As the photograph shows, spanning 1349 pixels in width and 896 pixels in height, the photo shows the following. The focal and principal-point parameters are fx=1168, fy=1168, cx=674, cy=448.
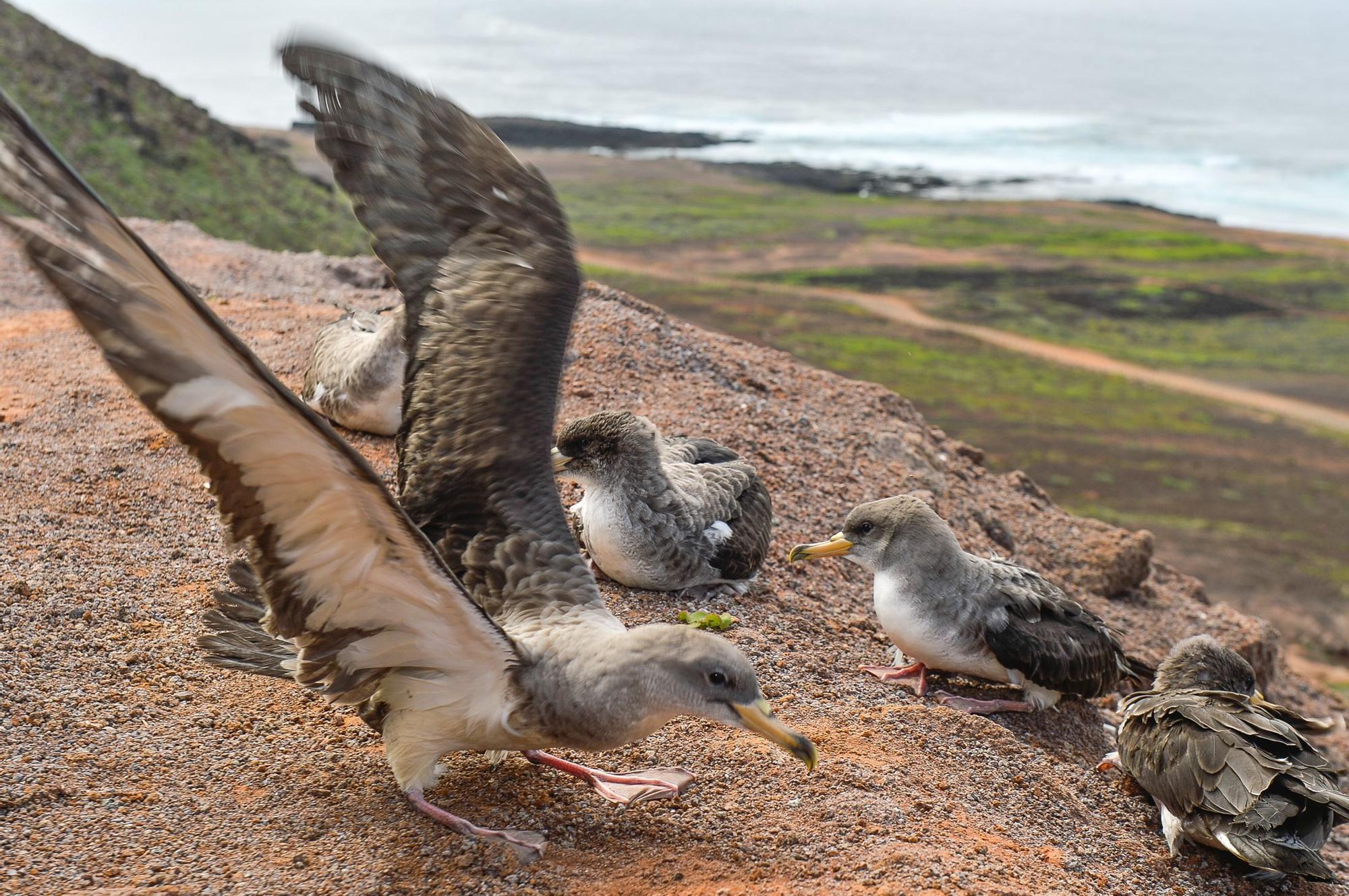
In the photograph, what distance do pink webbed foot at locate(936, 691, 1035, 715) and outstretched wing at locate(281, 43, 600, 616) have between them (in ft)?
7.75

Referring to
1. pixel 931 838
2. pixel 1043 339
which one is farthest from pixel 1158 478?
pixel 931 838

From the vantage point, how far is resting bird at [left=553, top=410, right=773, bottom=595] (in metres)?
6.37

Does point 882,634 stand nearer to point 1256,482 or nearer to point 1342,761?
point 1342,761

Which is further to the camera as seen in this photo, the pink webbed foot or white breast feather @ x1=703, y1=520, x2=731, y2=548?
white breast feather @ x1=703, y1=520, x2=731, y2=548

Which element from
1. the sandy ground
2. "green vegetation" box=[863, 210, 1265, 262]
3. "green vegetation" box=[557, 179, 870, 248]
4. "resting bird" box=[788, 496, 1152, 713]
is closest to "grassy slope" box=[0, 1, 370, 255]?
the sandy ground

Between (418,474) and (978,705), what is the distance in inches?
125

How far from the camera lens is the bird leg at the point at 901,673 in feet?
20.3

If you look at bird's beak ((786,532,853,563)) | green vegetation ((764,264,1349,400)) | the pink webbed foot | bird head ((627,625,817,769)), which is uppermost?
bird head ((627,625,817,769))

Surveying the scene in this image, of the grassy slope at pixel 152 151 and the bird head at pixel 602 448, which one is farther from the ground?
the grassy slope at pixel 152 151

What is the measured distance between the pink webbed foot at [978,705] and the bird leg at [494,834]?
270 centimetres

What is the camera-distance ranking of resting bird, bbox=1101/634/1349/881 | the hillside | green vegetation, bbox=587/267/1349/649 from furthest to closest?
the hillside → green vegetation, bbox=587/267/1349/649 → resting bird, bbox=1101/634/1349/881

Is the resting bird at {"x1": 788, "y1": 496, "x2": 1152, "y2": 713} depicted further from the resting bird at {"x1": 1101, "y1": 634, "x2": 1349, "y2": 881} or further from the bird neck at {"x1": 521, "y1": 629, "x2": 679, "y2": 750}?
the bird neck at {"x1": 521, "y1": 629, "x2": 679, "y2": 750}

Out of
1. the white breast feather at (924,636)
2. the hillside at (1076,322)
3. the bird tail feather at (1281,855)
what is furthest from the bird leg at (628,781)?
the hillside at (1076,322)

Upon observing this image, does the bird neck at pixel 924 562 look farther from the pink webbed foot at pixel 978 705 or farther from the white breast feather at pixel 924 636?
the pink webbed foot at pixel 978 705
